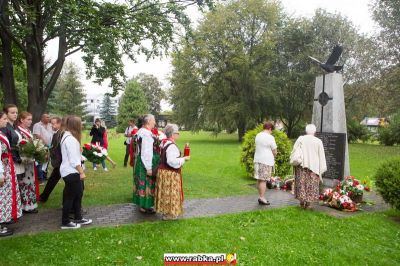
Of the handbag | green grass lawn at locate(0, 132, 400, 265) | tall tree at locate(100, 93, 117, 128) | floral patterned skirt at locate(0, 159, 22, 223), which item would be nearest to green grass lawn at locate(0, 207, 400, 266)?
green grass lawn at locate(0, 132, 400, 265)

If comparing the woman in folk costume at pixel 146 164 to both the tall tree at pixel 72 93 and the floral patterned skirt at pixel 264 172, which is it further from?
the tall tree at pixel 72 93

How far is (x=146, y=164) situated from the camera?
6.26 meters

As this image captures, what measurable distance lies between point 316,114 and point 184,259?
22.9 ft

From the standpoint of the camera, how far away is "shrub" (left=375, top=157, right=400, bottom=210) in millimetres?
6836

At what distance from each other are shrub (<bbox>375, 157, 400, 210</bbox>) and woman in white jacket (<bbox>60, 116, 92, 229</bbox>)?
6.06 m

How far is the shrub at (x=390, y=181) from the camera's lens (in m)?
6.84

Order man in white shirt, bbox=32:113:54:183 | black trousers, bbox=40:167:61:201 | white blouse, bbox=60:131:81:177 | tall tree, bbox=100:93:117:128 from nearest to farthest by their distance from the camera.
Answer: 1. white blouse, bbox=60:131:81:177
2. black trousers, bbox=40:167:61:201
3. man in white shirt, bbox=32:113:54:183
4. tall tree, bbox=100:93:117:128

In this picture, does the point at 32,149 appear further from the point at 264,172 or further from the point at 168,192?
the point at 264,172

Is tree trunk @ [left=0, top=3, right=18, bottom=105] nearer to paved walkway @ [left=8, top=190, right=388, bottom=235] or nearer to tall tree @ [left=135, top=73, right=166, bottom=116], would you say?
paved walkway @ [left=8, top=190, right=388, bottom=235]

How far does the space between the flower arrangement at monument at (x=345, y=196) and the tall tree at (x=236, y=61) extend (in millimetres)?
22175

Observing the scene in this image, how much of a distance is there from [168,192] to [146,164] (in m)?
0.68

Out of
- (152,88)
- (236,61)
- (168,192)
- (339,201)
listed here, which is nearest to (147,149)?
(168,192)

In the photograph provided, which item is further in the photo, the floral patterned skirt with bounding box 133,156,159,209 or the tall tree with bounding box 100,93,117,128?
the tall tree with bounding box 100,93,117,128

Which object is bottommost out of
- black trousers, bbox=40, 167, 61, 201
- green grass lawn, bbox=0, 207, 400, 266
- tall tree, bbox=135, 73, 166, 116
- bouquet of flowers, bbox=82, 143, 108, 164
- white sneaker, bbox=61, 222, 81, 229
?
green grass lawn, bbox=0, 207, 400, 266
